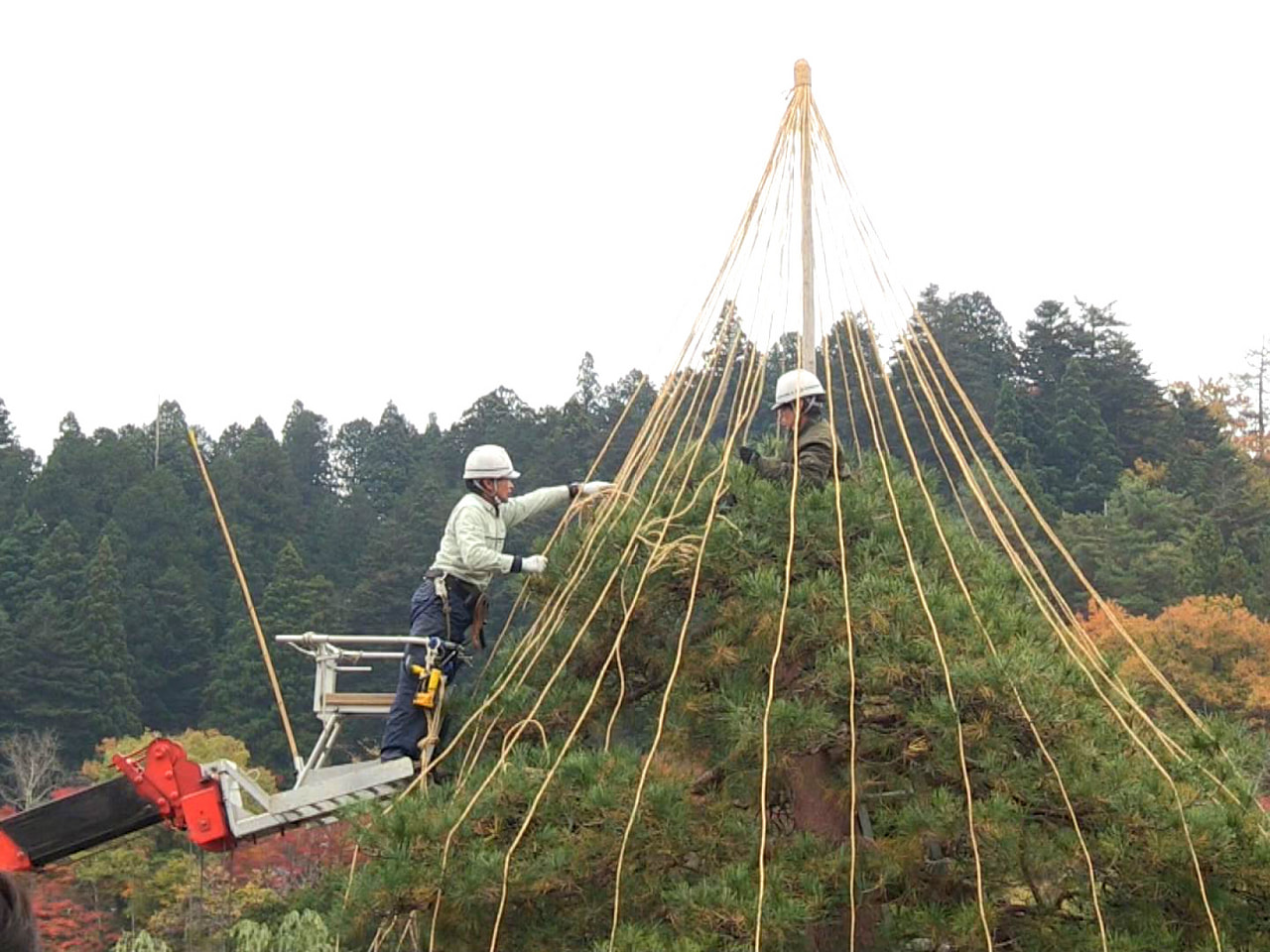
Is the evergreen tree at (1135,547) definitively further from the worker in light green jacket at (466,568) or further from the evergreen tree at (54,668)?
the worker in light green jacket at (466,568)

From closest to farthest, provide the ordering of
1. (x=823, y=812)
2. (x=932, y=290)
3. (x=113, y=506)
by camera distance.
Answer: (x=823, y=812)
(x=113, y=506)
(x=932, y=290)

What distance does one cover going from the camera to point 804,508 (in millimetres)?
6641

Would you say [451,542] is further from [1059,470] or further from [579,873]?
[1059,470]

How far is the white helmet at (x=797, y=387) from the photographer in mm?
7012

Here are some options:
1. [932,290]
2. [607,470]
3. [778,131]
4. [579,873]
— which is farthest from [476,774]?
[932,290]

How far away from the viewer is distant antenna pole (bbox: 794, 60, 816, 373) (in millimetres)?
7199

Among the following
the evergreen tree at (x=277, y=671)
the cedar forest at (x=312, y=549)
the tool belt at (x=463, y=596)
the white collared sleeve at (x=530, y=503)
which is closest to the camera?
the tool belt at (x=463, y=596)

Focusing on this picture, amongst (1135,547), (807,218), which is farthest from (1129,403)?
(807,218)

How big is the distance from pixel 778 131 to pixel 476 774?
3149mm

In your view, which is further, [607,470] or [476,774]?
[607,470]

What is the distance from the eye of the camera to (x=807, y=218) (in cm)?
738

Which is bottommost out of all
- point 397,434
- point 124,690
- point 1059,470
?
point 124,690

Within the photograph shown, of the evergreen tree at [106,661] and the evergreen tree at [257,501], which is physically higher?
the evergreen tree at [257,501]

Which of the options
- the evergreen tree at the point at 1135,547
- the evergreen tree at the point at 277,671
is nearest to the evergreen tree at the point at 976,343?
the evergreen tree at the point at 1135,547
